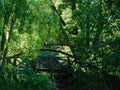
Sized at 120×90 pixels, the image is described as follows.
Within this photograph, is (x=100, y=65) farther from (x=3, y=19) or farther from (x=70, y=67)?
(x=3, y=19)

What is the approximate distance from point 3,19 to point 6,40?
1.34m

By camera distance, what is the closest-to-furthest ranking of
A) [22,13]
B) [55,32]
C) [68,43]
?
[22,13] < [55,32] < [68,43]

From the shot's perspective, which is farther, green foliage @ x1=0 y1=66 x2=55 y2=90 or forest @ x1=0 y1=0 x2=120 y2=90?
green foliage @ x1=0 y1=66 x2=55 y2=90

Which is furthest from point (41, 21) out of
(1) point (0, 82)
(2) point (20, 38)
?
(1) point (0, 82)

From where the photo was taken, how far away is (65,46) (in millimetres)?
19328

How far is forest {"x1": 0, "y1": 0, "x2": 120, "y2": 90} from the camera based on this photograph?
42.4 feet

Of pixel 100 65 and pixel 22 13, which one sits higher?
pixel 22 13


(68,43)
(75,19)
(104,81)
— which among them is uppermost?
(75,19)

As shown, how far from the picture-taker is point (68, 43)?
18.3 metres

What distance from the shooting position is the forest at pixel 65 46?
509 inches

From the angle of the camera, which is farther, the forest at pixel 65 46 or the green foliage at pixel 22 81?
the green foliage at pixel 22 81

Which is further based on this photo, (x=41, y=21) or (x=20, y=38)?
(x=20, y=38)

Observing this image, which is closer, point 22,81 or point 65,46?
point 22,81

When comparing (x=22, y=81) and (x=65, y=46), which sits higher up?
(x=65, y=46)
